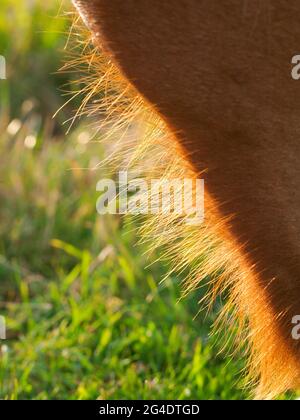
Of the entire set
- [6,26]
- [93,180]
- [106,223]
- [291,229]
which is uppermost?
[6,26]

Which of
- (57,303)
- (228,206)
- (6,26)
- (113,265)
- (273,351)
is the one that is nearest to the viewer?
(228,206)

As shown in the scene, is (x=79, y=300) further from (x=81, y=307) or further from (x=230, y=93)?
(x=230, y=93)

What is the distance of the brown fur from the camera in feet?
3.92

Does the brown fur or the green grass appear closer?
the brown fur

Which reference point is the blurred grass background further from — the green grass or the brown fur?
the brown fur

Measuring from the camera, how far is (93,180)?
2.93m

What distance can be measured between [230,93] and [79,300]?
129cm

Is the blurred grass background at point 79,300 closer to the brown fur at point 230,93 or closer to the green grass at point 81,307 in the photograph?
the green grass at point 81,307

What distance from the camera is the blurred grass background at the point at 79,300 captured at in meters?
2.09

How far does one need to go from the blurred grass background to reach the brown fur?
1.60 feet

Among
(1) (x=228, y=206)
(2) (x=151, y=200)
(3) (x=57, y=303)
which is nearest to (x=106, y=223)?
(3) (x=57, y=303)

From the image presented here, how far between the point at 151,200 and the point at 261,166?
1.01 ft

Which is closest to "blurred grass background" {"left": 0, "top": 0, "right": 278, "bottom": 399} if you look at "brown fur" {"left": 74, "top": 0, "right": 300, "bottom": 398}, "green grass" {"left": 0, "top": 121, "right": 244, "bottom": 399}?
"green grass" {"left": 0, "top": 121, "right": 244, "bottom": 399}

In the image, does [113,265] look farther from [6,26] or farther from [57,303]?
[6,26]
